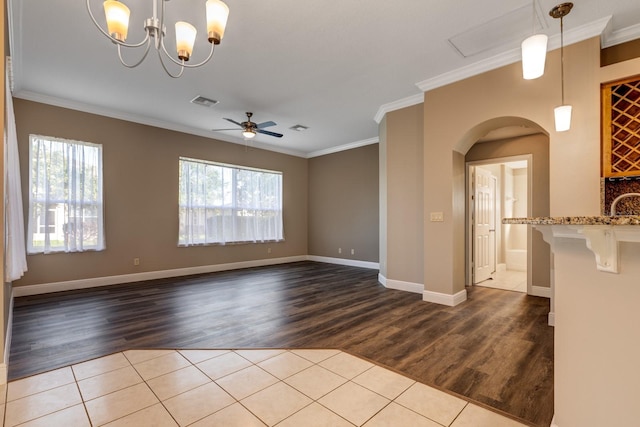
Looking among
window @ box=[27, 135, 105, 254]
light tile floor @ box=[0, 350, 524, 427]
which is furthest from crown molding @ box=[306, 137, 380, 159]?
light tile floor @ box=[0, 350, 524, 427]

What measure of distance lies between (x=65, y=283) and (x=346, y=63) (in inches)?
207

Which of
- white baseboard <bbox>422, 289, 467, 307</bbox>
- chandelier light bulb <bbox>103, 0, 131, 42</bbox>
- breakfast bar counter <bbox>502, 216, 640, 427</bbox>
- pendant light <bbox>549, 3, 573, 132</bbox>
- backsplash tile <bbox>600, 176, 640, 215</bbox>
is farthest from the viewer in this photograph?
white baseboard <bbox>422, 289, 467, 307</bbox>

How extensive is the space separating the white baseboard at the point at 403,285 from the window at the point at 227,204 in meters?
3.44

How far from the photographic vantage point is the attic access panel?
8.20 ft

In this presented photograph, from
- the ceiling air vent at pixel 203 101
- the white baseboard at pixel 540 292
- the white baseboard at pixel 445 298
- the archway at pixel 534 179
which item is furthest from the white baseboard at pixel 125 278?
the white baseboard at pixel 540 292

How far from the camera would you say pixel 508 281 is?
5203 mm

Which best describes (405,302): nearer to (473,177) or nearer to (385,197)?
(385,197)

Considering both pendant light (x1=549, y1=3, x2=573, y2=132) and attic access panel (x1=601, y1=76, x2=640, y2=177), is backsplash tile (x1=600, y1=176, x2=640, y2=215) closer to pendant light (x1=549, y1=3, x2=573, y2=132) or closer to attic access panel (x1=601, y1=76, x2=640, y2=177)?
attic access panel (x1=601, y1=76, x2=640, y2=177)

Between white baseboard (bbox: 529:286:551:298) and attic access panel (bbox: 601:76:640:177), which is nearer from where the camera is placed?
attic access panel (bbox: 601:76:640:177)

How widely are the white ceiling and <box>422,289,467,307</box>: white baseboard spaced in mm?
2778

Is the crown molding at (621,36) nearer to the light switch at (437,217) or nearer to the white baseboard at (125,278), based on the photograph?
the light switch at (437,217)

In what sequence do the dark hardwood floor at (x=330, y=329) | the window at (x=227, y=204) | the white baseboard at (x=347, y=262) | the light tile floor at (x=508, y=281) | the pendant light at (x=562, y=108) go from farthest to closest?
the white baseboard at (x=347, y=262), the window at (x=227, y=204), the light tile floor at (x=508, y=281), the pendant light at (x=562, y=108), the dark hardwood floor at (x=330, y=329)

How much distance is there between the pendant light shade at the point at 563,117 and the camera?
2.55 m

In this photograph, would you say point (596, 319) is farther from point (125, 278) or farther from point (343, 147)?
point (343, 147)
